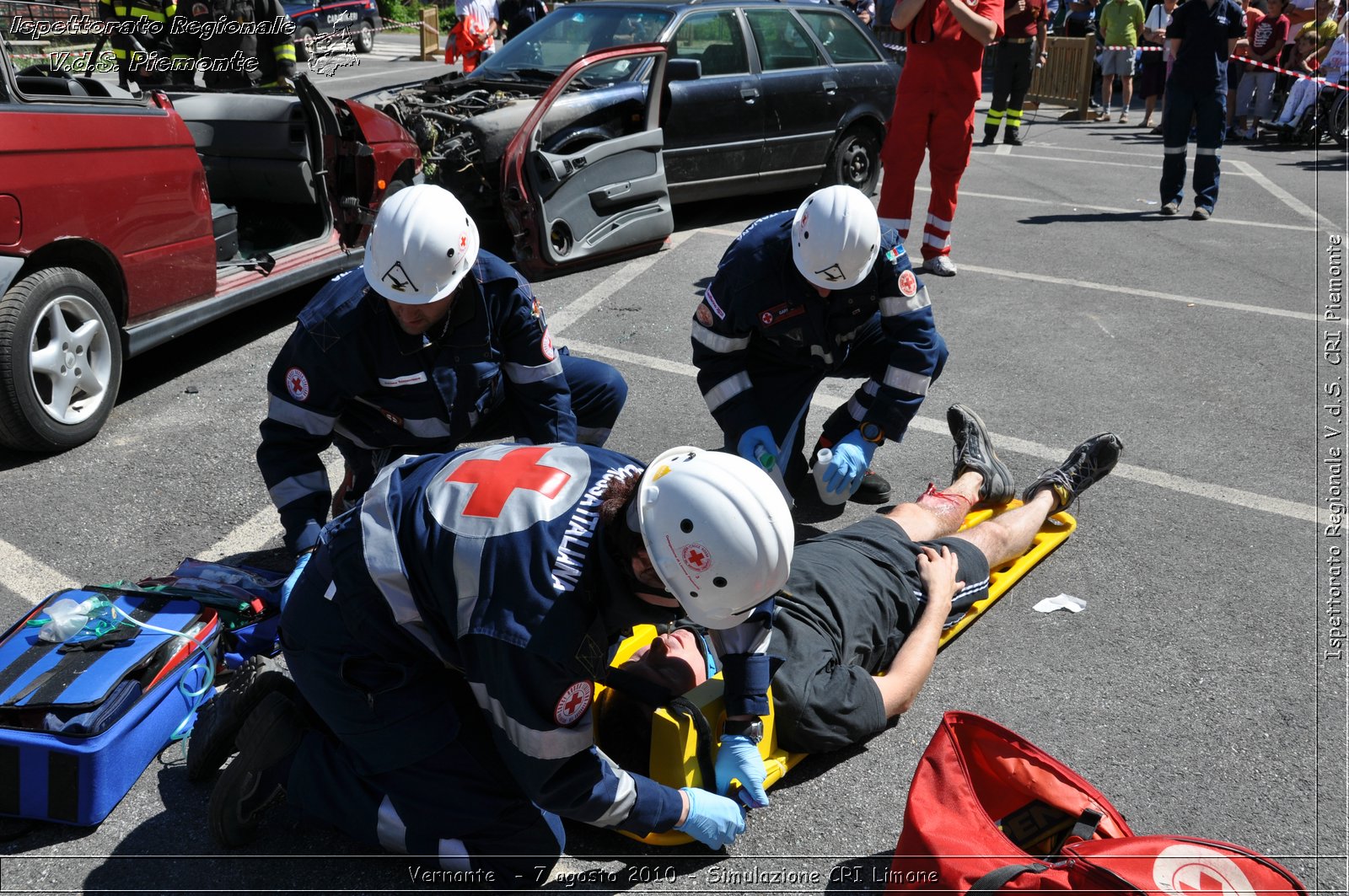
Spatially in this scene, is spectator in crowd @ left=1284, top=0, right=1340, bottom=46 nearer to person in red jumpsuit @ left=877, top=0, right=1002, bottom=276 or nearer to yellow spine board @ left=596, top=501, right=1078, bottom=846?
person in red jumpsuit @ left=877, top=0, right=1002, bottom=276

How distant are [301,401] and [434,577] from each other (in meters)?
1.38

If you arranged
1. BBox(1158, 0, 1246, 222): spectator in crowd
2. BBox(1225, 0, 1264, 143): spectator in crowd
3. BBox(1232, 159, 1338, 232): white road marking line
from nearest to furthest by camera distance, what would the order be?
BBox(1158, 0, 1246, 222): spectator in crowd, BBox(1232, 159, 1338, 232): white road marking line, BBox(1225, 0, 1264, 143): spectator in crowd

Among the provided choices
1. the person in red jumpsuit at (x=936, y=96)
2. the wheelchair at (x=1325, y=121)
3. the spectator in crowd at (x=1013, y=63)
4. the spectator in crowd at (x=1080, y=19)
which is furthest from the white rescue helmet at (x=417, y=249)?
the spectator in crowd at (x=1080, y=19)

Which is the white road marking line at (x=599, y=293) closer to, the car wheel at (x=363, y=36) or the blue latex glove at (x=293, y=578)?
the blue latex glove at (x=293, y=578)

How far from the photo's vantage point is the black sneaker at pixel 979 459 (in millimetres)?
4297

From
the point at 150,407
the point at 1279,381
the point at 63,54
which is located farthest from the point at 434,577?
the point at 1279,381

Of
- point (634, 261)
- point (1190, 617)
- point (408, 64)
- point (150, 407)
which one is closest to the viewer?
point (1190, 617)

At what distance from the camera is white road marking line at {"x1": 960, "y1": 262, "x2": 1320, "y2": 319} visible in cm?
687

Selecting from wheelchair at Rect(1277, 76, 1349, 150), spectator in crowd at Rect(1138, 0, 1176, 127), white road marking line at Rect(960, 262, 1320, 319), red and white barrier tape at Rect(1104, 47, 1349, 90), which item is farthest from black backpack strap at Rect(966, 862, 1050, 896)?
spectator in crowd at Rect(1138, 0, 1176, 127)

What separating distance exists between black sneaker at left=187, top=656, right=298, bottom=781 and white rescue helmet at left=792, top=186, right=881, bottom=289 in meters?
2.33

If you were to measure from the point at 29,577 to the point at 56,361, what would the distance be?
113cm

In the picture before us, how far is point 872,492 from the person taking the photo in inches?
180

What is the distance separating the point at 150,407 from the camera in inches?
203

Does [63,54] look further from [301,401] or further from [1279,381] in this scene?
[1279,381]
